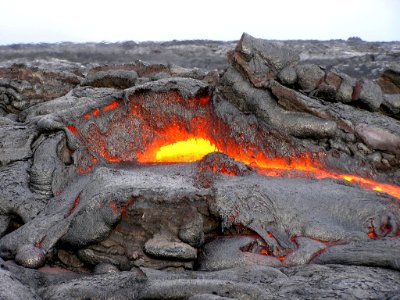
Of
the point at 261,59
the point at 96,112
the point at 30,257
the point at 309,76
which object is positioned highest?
the point at 261,59

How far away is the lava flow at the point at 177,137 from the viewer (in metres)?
7.04

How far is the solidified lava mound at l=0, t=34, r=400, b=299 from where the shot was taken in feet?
13.9

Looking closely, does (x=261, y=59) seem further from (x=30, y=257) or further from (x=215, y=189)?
(x=30, y=257)

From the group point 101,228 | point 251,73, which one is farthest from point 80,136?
point 251,73

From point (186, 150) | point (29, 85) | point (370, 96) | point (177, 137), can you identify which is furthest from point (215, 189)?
point (29, 85)

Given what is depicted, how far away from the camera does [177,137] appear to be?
7.80 meters

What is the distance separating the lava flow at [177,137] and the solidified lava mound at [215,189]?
18 mm

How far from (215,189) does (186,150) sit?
242 centimetres

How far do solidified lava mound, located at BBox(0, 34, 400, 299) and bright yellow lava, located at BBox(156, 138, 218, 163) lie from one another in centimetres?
3

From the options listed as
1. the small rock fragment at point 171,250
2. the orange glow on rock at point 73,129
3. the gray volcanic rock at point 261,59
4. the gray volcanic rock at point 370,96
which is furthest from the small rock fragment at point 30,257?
the gray volcanic rock at point 370,96

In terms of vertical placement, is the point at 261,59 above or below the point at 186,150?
above

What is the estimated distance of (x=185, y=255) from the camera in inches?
190

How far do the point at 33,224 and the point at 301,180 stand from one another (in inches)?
145

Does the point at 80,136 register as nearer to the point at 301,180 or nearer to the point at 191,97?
the point at 191,97
